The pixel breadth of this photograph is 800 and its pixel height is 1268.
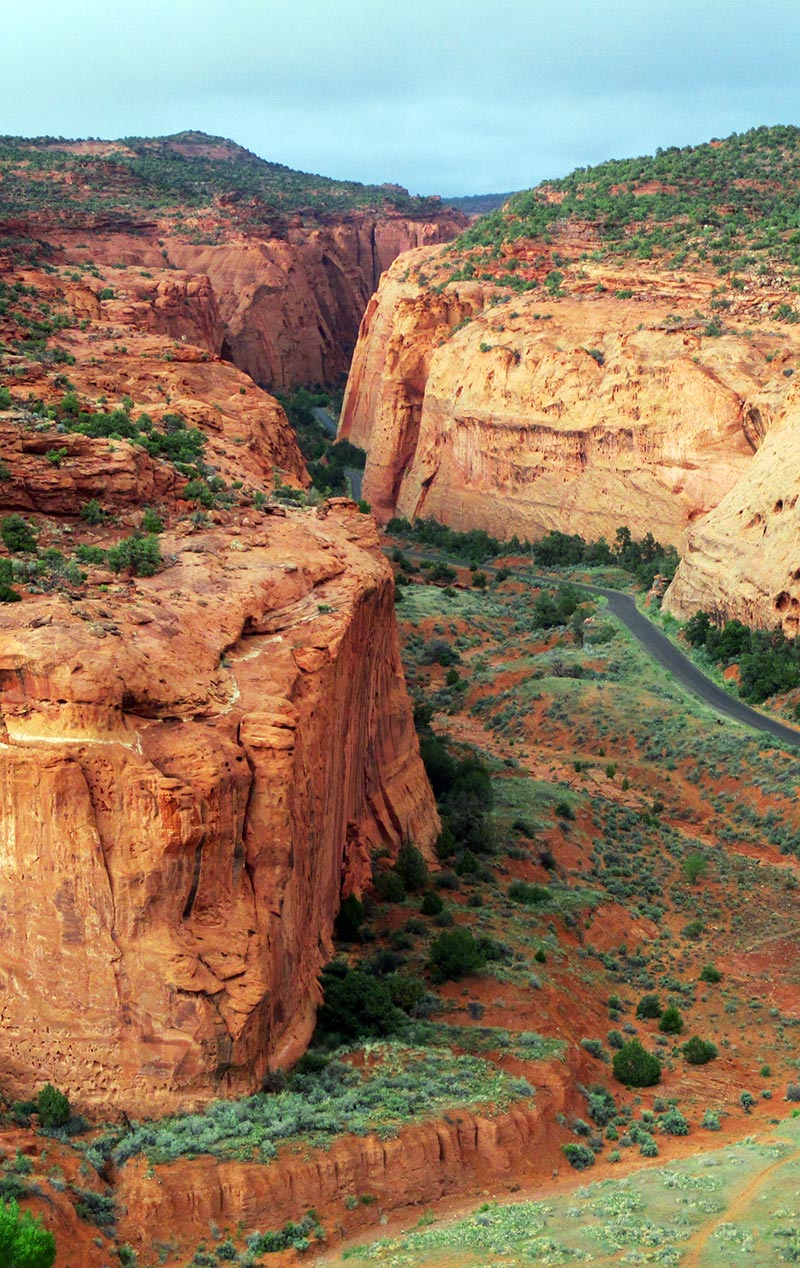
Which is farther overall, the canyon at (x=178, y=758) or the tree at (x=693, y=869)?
the tree at (x=693, y=869)

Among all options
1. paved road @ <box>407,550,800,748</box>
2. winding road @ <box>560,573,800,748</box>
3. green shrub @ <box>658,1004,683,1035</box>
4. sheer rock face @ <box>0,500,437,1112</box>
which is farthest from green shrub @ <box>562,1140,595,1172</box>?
winding road @ <box>560,573,800,748</box>

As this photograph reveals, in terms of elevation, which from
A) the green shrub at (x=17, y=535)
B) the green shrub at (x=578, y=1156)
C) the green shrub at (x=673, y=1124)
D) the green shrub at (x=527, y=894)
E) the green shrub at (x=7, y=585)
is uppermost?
the green shrub at (x=17, y=535)

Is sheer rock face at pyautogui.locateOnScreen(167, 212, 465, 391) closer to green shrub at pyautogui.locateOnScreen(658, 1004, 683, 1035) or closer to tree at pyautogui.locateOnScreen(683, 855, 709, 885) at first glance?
tree at pyautogui.locateOnScreen(683, 855, 709, 885)

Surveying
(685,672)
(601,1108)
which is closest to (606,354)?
(685,672)

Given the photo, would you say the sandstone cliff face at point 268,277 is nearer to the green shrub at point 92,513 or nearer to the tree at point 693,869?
the tree at point 693,869

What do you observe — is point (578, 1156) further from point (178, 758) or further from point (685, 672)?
point (685, 672)

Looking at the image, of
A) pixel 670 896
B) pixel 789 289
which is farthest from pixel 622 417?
pixel 670 896

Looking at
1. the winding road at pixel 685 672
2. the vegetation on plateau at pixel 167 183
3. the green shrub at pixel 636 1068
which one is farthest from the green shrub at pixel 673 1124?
the vegetation on plateau at pixel 167 183
